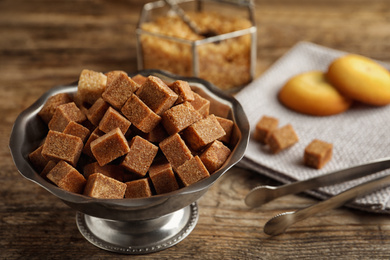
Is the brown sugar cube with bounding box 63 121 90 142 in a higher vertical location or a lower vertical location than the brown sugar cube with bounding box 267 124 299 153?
higher

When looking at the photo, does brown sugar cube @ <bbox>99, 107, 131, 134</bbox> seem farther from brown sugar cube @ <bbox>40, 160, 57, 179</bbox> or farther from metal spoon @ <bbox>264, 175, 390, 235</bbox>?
metal spoon @ <bbox>264, 175, 390, 235</bbox>

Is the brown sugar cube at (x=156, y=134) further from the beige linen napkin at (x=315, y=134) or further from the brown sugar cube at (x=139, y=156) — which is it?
the beige linen napkin at (x=315, y=134)

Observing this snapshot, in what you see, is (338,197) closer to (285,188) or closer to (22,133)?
(285,188)

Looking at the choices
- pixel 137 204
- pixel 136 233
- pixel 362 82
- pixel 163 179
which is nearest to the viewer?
pixel 137 204

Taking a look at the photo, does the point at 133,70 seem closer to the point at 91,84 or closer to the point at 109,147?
the point at 91,84

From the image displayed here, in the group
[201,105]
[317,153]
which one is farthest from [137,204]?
[317,153]

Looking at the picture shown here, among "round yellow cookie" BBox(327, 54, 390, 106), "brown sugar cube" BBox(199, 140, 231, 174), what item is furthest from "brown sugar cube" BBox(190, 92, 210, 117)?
"round yellow cookie" BBox(327, 54, 390, 106)
